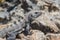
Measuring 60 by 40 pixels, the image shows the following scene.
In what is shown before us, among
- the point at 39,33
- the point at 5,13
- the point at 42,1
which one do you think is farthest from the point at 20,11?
the point at 39,33

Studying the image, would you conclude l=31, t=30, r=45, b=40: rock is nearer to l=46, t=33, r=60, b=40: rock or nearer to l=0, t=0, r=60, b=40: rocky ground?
l=0, t=0, r=60, b=40: rocky ground

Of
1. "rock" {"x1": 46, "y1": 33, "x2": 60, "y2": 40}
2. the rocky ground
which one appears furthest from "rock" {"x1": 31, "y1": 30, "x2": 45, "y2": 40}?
"rock" {"x1": 46, "y1": 33, "x2": 60, "y2": 40}

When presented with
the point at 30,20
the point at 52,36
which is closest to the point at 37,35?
the point at 52,36

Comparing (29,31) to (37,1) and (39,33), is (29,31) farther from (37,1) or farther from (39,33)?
(37,1)

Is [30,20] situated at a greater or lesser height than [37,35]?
greater

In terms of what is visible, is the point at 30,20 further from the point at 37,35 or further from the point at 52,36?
the point at 52,36

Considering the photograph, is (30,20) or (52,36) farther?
(30,20)

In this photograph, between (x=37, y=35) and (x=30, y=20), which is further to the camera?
(x=30, y=20)

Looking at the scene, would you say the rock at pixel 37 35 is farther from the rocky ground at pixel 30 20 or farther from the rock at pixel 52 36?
the rock at pixel 52 36

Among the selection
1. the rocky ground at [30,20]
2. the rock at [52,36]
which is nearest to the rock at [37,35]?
the rocky ground at [30,20]
